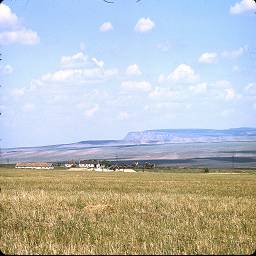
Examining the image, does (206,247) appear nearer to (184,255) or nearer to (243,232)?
(184,255)

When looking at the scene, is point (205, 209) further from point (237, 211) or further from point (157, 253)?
point (157, 253)

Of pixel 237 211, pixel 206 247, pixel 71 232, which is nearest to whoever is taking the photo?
pixel 206 247

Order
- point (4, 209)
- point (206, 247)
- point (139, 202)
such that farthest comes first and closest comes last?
point (139, 202) < point (4, 209) < point (206, 247)

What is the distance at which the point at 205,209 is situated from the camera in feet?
56.7

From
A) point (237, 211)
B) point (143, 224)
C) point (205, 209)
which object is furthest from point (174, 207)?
point (143, 224)

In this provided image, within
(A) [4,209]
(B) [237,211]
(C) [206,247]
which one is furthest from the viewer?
(B) [237,211]

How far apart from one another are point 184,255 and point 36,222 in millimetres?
6025

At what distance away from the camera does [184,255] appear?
8289 millimetres

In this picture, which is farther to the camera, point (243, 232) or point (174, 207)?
point (174, 207)

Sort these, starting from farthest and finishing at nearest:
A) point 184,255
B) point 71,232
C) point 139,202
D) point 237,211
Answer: point 139,202, point 237,211, point 71,232, point 184,255

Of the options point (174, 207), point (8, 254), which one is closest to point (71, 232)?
point (8, 254)

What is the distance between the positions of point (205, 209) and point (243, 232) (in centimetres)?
566

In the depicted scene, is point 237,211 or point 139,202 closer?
point 237,211

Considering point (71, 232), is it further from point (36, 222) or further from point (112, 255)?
point (112, 255)
